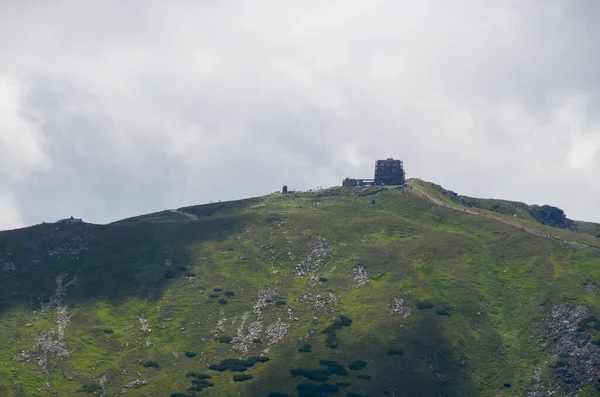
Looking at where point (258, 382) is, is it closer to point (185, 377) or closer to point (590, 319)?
point (185, 377)

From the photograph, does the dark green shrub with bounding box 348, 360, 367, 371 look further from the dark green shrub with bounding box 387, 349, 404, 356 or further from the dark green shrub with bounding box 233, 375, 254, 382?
the dark green shrub with bounding box 233, 375, 254, 382

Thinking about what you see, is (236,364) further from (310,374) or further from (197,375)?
(310,374)

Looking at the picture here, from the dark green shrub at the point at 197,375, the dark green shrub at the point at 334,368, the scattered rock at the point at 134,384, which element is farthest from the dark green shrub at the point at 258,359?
the scattered rock at the point at 134,384

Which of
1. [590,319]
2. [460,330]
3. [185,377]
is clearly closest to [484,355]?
[460,330]

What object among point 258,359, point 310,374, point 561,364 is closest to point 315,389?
point 310,374

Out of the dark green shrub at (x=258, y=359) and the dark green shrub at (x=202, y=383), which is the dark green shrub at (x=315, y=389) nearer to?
the dark green shrub at (x=258, y=359)

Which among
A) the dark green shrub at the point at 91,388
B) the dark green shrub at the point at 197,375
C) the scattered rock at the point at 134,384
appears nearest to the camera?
the dark green shrub at the point at 91,388
